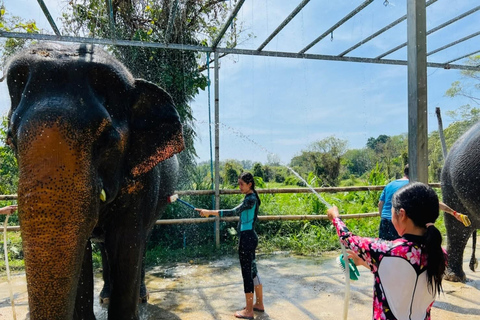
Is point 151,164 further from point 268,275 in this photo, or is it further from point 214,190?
point 214,190

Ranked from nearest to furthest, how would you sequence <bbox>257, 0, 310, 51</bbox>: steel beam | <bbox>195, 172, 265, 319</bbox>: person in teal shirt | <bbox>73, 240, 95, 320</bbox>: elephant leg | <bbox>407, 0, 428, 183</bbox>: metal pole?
<bbox>407, 0, 428, 183</bbox>: metal pole, <bbox>73, 240, 95, 320</bbox>: elephant leg, <bbox>195, 172, 265, 319</bbox>: person in teal shirt, <bbox>257, 0, 310, 51</bbox>: steel beam

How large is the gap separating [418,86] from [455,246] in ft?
9.37

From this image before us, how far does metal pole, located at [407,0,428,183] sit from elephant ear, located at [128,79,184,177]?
4.82 ft

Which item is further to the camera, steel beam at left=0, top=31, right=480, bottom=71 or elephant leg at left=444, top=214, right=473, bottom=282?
steel beam at left=0, top=31, right=480, bottom=71

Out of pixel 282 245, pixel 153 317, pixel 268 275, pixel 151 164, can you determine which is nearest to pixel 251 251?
pixel 153 317

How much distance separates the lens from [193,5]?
23.7 feet

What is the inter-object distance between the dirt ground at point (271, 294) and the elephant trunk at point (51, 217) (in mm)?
2162

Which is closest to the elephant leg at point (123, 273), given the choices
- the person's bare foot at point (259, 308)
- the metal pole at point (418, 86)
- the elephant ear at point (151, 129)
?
Result: the elephant ear at point (151, 129)

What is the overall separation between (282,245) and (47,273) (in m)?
5.47

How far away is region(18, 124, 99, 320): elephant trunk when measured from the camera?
1561 mm

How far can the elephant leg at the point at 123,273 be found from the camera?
2.57 m

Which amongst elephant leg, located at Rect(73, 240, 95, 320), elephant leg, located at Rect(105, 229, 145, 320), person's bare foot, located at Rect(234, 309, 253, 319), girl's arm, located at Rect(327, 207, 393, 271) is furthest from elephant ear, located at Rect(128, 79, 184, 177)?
person's bare foot, located at Rect(234, 309, 253, 319)

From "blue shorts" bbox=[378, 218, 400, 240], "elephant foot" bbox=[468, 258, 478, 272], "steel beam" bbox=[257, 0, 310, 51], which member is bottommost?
"elephant foot" bbox=[468, 258, 478, 272]

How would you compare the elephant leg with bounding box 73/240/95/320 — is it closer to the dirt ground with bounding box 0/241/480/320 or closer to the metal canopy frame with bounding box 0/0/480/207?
the dirt ground with bounding box 0/241/480/320
